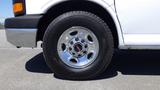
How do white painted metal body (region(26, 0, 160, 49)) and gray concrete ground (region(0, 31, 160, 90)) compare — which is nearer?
gray concrete ground (region(0, 31, 160, 90))

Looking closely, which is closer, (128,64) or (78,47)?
(78,47)

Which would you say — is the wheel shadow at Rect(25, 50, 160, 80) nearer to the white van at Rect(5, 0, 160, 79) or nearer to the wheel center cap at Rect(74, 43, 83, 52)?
the white van at Rect(5, 0, 160, 79)

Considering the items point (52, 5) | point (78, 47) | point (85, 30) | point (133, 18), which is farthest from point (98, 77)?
point (52, 5)

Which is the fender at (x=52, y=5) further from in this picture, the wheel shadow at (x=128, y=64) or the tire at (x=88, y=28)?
the wheel shadow at (x=128, y=64)

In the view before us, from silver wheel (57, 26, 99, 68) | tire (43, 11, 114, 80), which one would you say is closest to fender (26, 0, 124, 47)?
tire (43, 11, 114, 80)

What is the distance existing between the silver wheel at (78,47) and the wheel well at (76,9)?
0.30m

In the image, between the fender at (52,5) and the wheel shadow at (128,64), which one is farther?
the wheel shadow at (128,64)

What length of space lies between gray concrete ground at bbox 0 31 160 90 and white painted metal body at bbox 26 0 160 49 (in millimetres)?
489

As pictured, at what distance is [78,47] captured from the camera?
492cm

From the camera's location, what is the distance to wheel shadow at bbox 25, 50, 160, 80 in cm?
529

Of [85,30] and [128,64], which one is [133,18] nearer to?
[85,30]

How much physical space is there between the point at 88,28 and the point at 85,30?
6 centimetres

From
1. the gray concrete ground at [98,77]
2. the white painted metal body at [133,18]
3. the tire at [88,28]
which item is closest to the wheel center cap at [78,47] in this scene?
the tire at [88,28]

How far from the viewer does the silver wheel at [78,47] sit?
489 cm
